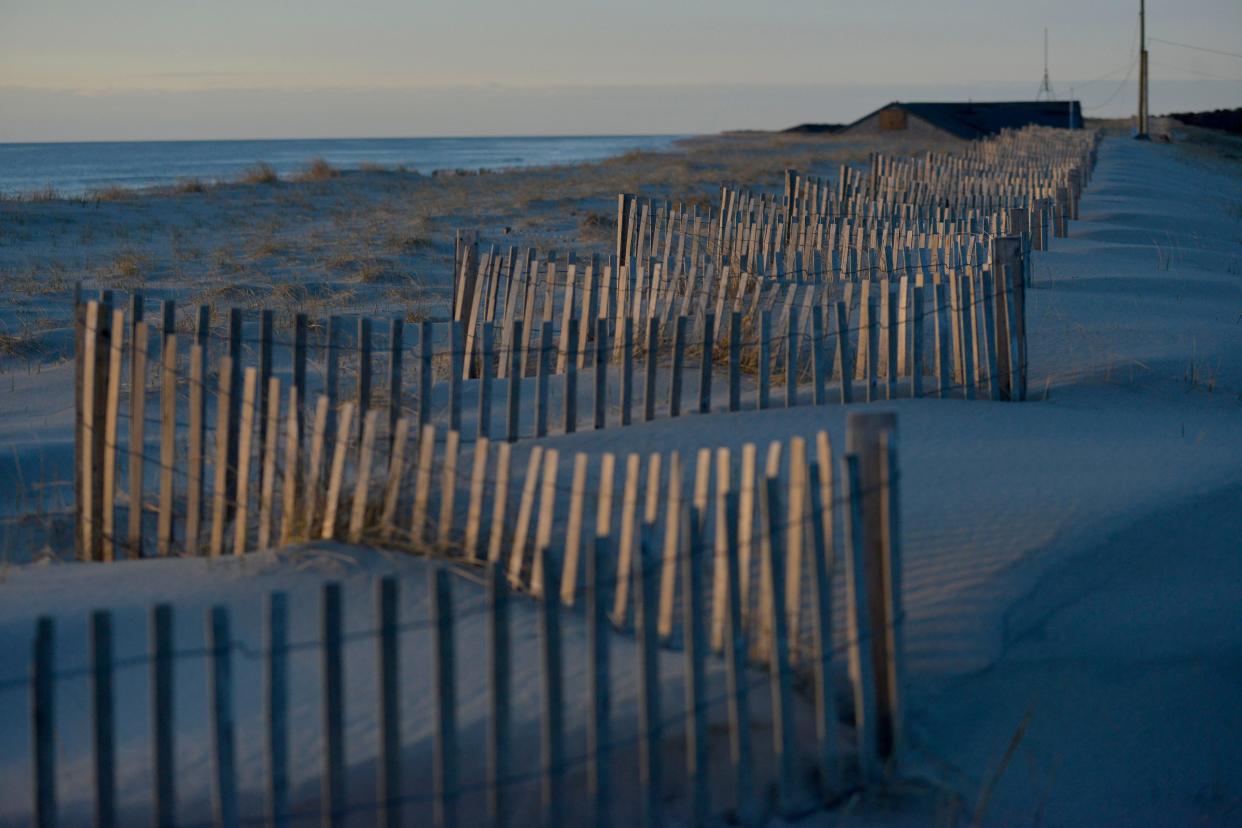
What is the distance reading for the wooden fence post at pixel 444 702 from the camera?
9.62 ft

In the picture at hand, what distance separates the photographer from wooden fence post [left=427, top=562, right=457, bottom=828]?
115 inches

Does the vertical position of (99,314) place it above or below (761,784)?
above

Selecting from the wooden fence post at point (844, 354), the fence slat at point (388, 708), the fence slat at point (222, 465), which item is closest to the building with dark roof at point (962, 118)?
the wooden fence post at point (844, 354)

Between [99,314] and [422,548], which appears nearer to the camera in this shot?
[422,548]

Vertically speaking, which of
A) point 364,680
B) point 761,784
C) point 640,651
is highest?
point 640,651

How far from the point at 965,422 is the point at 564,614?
9.52 ft

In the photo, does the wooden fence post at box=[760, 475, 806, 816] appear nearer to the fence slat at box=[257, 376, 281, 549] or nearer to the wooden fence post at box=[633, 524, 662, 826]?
the wooden fence post at box=[633, 524, 662, 826]

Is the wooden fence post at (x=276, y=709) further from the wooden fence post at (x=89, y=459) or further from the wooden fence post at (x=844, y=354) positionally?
the wooden fence post at (x=844, y=354)

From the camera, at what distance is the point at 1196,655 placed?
14.2 feet

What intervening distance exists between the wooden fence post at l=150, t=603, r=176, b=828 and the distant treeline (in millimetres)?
84828

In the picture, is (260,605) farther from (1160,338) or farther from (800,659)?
(1160,338)

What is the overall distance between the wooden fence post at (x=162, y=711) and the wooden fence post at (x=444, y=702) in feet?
1.88

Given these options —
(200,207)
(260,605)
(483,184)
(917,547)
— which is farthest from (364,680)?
(483,184)

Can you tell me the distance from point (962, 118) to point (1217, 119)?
121 ft
